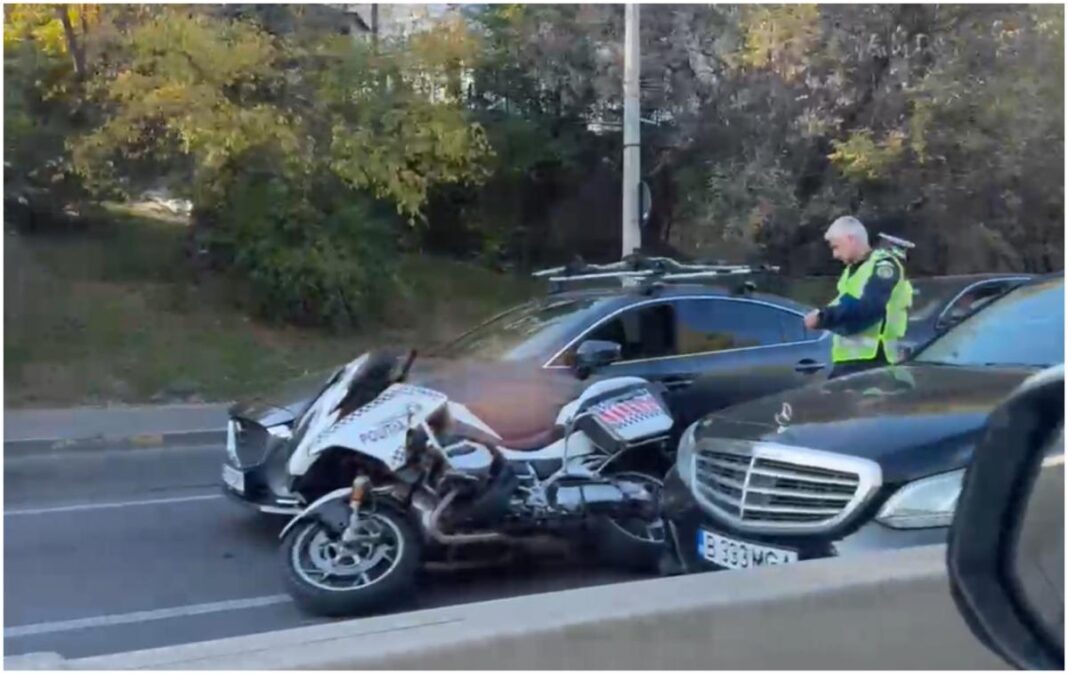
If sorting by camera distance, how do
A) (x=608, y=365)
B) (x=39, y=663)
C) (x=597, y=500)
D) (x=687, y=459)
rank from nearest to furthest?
(x=39, y=663) → (x=687, y=459) → (x=597, y=500) → (x=608, y=365)

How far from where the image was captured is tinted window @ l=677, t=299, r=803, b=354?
8273mm

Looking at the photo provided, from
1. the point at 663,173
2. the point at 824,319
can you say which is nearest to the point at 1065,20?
the point at 663,173

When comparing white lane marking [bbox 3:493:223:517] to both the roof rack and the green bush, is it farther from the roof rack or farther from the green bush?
the green bush

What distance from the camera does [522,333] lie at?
26.1 ft

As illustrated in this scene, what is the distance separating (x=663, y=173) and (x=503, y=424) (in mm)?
14795

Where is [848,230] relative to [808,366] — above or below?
above

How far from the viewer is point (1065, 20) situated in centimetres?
1678

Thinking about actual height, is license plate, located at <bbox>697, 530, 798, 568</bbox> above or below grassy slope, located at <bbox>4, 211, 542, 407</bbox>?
above

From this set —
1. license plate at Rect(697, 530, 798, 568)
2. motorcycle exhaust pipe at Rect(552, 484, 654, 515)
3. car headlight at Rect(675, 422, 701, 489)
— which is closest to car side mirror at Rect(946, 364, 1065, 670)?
license plate at Rect(697, 530, 798, 568)

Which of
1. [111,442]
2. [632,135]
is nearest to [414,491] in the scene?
[111,442]

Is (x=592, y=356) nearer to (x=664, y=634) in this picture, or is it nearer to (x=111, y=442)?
(x=664, y=634)

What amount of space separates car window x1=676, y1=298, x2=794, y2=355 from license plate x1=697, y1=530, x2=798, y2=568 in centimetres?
295

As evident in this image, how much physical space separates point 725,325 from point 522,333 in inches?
50.5

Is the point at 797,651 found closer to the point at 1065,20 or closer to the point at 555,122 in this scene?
the point at 1065,20
